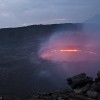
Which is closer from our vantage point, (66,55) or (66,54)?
(66,55)

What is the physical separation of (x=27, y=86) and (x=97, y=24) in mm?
23856

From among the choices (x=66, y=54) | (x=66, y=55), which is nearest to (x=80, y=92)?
(x=66, y=55)

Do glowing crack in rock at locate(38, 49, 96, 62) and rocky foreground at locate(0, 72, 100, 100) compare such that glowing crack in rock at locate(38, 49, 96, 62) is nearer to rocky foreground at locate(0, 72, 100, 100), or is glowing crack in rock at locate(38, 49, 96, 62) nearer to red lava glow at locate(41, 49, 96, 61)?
red lava glow at locate(41, 49, 96, 61)

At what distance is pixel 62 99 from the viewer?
56.5ft

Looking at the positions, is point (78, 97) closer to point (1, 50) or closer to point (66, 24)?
point (1, 50)

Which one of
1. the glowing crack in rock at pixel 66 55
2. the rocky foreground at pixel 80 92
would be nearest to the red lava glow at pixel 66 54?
the glowing crack in rock at pixel 66 55

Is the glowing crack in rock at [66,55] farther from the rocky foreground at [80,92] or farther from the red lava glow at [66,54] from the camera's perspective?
the rocky foreground at [80,92]

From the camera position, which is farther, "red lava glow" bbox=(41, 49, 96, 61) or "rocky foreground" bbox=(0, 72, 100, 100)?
"red lava glow" bbox=(41, 49, 96, 61)

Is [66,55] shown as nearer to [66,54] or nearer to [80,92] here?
[66,54]

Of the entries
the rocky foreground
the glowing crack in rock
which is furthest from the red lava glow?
the rocky foreground

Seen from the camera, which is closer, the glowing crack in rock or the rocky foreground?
the rocky foreground

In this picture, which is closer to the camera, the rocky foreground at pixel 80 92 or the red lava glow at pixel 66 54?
the rocky foreground at pixel 80 92

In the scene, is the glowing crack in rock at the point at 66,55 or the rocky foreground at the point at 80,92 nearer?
the rocky foreground at the point at 80,92

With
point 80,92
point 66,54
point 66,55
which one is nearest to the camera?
point 80,92
